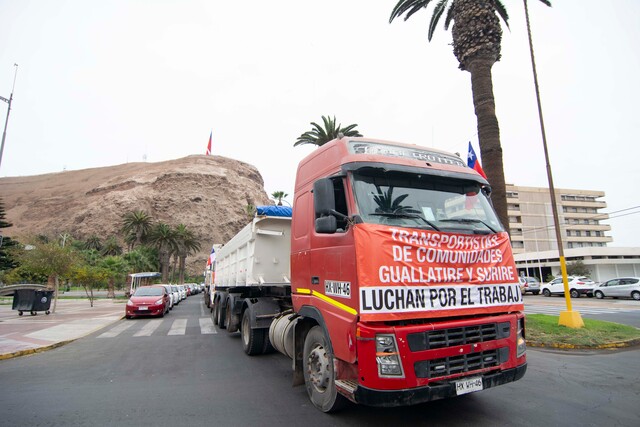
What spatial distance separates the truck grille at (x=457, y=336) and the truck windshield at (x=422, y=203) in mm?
1042

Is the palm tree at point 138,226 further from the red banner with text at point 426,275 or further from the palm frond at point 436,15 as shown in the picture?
the red banner with text at point 426,275

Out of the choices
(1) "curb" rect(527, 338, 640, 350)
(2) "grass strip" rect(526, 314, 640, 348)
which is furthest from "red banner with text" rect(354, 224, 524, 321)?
(2) "grass strip" rect(526, 314, 640, 348)

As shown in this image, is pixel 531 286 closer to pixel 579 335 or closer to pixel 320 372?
pixel 579 335

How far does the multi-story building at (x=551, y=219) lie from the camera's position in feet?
261

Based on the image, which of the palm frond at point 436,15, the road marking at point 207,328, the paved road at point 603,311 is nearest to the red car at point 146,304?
the road marking at point 207,328

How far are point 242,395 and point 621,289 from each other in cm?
2962

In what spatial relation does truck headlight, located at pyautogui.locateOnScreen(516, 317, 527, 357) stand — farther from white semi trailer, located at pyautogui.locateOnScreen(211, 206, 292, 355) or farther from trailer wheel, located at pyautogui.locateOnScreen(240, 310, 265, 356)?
trailer wheel, located at pyautogui.locateOnScreen(240, 310, 265, 356)

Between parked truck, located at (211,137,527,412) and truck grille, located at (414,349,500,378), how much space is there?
10mm

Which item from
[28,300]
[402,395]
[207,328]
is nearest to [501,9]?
[402,395]

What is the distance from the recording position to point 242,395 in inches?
205

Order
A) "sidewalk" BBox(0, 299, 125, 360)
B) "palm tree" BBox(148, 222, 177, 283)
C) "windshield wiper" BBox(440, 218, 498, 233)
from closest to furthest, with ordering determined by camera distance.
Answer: "windshield wiper" BBox(440, 218, 498, 233) → "sidewalk" BBox(0, 299, 125, 360) → "palm tree" BBox(148, 222, 177, 283)

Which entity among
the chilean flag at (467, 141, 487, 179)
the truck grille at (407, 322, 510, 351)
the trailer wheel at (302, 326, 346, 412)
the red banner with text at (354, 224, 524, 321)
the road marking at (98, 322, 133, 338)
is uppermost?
the chilean flag at (467, 141, 487, 179)

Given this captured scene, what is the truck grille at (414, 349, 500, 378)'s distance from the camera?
348 centimetres

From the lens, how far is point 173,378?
625 centimetres
